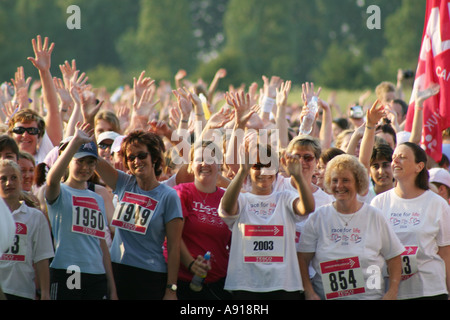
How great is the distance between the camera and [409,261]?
568 centimetres

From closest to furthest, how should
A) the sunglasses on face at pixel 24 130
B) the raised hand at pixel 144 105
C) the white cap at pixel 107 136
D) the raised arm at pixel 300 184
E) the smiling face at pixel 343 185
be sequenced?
the raised arm at pixel 300 184 < the smiling face at pixel 343 185 < the sunglasses on face at pixel 24 130 < the white cap at pixel 107 136 < the raised hand at pixel 144 105

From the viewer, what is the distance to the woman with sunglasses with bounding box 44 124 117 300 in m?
5.45

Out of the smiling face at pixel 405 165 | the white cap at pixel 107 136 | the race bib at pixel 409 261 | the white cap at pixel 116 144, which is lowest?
the race bib at pixel 409 261

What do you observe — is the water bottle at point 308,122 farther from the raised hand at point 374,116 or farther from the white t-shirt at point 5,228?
the white t-shirt at point 5,228

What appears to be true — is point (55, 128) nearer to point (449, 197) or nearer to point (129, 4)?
point (449, 197)

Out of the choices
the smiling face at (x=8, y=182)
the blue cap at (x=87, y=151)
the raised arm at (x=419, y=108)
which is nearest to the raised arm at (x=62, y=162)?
the blue cap at (x=87, y=151)

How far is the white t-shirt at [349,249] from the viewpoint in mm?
5434

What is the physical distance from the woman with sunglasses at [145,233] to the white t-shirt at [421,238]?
1601mm

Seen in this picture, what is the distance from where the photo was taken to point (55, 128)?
770cm

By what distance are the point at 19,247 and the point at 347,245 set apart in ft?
7.43

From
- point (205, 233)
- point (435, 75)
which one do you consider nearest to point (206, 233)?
point (205, 233)

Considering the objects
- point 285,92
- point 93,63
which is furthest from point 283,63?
point 285,92

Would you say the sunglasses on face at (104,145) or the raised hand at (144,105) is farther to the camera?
the raised hand at (144,105)

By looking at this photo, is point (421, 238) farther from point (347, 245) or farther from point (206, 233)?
point (206, 233)
